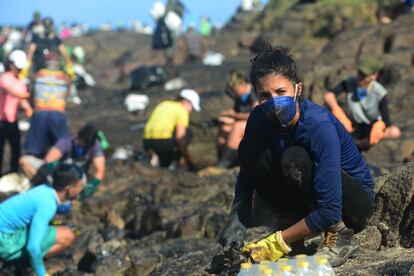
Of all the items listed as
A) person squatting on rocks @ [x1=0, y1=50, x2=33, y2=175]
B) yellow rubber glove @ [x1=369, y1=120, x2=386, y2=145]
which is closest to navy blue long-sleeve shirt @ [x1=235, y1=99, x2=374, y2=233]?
yellow rubber glove @ [x1=369, y1=120, x2=386, y2=145]

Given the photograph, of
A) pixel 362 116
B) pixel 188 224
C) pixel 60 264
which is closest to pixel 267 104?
pixel 188 224

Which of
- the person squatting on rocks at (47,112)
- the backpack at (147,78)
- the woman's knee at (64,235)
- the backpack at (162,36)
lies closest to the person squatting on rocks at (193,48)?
the backpack at (162,36)

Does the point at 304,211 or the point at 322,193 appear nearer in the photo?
the point at 322,193

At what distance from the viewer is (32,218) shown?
6453mm

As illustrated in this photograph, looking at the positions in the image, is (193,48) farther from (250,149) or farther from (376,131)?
(250,149)

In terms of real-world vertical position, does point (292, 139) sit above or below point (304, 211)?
above

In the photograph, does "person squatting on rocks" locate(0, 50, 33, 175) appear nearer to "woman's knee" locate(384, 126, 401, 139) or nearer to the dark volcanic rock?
"woman's knee" locate(384, 126, 401, 139)

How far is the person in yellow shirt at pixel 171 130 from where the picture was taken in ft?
35.2

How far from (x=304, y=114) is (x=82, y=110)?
1418cm

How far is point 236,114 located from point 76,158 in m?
2.18

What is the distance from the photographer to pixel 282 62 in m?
4.06

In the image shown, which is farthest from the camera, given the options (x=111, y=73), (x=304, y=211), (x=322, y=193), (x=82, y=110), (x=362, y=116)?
(x=111, y=73)

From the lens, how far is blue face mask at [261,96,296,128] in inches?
156

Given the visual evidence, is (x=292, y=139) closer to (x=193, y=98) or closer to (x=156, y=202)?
(x=156, y=202)
